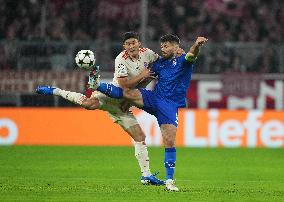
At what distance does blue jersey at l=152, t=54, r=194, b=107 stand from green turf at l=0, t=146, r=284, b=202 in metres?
1.23

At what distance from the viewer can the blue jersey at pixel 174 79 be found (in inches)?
448

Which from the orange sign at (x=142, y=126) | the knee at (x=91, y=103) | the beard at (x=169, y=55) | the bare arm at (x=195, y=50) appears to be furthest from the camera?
the orange sign at (x=142, y=126)

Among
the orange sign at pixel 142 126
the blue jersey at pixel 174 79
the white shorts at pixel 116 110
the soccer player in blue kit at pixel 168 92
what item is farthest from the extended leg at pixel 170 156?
the orange sign at pixel 142 126

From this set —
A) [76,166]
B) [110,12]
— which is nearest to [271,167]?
[76,166]

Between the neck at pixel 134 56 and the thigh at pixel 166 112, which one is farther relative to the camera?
the neck at pixel 134 56

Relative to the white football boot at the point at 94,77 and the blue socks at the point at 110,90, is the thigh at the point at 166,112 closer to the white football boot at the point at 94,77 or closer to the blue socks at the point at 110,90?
the blue socks at the point at 110,90

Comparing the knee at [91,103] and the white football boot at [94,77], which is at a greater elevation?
the white football boot at [94,77]

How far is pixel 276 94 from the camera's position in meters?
A: 20.6

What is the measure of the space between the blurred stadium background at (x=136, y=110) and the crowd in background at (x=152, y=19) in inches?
1.0

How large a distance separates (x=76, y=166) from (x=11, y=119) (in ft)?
17.6

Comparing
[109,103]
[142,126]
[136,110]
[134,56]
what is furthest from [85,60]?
[136,110]

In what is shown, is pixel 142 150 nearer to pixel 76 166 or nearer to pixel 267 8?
pixel 76 166

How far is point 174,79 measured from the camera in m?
11.4

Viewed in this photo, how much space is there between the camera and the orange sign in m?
20.1
